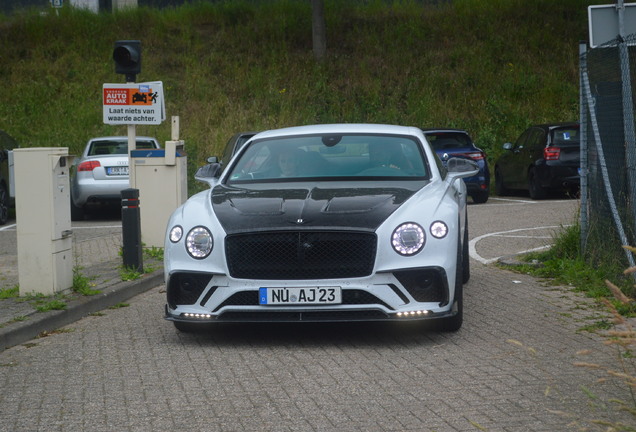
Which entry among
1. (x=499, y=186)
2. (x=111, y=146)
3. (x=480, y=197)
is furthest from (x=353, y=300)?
(x=499, y=186)

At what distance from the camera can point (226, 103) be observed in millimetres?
33781

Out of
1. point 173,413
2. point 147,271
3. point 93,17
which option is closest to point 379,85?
point 93,17

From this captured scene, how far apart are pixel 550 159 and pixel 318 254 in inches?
618

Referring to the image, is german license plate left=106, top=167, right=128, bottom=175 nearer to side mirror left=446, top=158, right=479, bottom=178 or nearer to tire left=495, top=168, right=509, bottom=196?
tire left=495, top=168, right=509, bottom=196

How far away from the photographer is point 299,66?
36.6 metres

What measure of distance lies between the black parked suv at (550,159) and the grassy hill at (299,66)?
244 inches

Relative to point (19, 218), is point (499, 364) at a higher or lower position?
lower

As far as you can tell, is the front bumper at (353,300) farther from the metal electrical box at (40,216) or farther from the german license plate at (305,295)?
the metal electrical box at (40,216)

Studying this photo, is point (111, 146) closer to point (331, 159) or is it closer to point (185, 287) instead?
point (331, 159)

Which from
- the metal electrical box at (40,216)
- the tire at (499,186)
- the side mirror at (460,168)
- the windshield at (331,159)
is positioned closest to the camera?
the windshield at (331,159)

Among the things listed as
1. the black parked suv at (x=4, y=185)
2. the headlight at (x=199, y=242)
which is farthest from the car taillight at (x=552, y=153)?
the headlight at (x=199, y=242)

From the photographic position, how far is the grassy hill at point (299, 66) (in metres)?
32.5

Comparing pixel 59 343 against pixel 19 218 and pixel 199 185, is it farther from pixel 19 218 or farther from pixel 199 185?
pixel 199 185

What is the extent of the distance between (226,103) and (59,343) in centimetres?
2608
